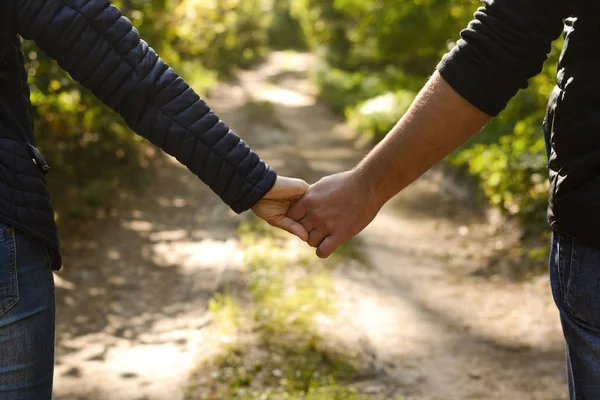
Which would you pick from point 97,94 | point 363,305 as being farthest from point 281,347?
point 97,94

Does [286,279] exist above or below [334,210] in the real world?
above

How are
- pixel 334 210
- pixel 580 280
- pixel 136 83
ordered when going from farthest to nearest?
pixel 334 210 → pixel 136 83 → pixel 580 280

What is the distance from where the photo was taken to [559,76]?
1517mm

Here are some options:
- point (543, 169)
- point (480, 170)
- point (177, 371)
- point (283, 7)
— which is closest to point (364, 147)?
point (480, 170)

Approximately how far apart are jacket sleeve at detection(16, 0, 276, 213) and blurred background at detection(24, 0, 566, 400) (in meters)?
2.02

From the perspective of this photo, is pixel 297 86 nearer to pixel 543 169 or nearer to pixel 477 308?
pixel 543 169

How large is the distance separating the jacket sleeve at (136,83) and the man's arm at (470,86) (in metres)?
0.44

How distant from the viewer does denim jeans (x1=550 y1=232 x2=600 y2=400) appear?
143 cm

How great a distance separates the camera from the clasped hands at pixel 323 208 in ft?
7.66

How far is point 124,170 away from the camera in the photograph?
30.0 feet

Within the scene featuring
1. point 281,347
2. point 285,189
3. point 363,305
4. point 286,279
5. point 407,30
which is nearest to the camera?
point 285,189

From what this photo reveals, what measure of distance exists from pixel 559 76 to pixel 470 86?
23 centimetres

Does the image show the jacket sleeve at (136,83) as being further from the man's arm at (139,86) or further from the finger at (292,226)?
the finger at (292,226)

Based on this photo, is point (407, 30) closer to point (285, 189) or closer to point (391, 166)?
point (285, 189)
